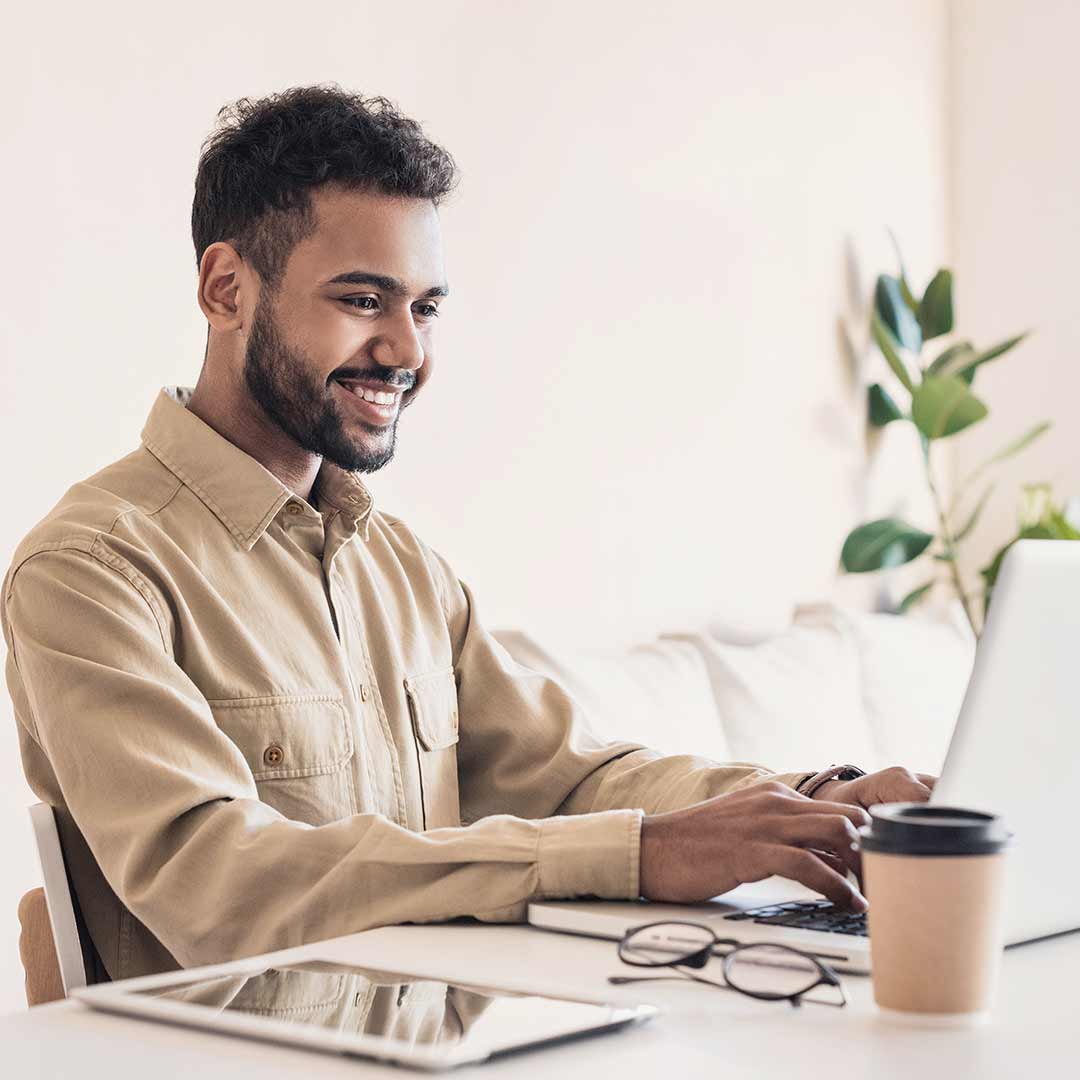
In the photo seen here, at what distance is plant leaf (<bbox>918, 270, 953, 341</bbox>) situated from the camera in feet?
12.3

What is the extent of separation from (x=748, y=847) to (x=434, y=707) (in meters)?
0.60

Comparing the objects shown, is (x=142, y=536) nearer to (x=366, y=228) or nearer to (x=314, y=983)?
(x=366, y=228)

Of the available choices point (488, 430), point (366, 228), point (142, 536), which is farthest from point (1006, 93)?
point (142, 536)

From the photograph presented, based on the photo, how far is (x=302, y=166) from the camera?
5.08 ft

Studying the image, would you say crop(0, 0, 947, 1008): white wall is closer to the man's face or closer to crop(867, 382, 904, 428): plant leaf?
crop(867, 382, 904, 428): plant leaf

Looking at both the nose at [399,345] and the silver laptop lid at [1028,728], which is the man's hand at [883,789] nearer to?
the silver laptop lid at [1028,728]

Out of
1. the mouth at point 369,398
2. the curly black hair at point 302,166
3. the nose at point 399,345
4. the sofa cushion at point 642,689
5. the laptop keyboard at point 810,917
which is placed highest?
the curly black hair at point 302,166

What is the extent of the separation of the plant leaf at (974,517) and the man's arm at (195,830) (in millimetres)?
2798

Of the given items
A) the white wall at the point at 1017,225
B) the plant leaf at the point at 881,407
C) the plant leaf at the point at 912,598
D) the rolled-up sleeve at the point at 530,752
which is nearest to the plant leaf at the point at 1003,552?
the plant leaf at the point at 912,598

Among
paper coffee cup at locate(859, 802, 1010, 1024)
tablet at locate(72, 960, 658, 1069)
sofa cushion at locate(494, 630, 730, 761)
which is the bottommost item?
sofa cushion at locate(494, 630, 730, 761)

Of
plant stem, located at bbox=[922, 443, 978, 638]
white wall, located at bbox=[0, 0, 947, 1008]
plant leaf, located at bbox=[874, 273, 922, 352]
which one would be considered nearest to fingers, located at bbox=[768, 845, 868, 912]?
white wall, located at bbox=[0, 0, 947, 1008]

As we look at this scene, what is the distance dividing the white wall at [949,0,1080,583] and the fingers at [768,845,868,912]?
3.18m

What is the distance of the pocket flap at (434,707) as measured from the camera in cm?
156

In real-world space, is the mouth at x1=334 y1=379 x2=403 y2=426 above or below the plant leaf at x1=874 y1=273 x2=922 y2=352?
below
